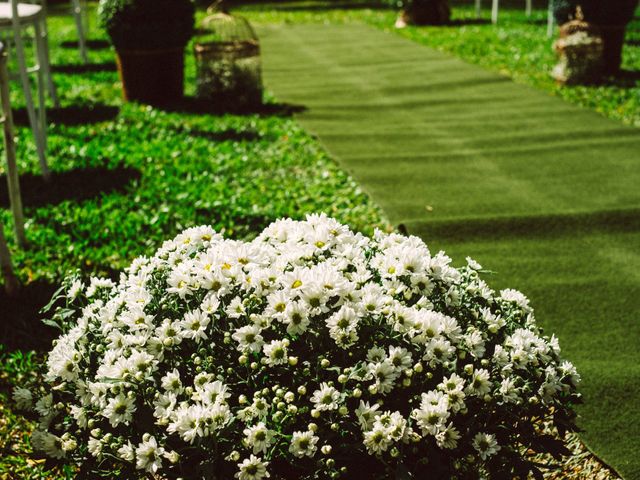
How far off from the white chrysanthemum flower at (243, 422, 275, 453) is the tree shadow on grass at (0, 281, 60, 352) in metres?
1.76

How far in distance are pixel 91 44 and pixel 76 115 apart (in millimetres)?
4900

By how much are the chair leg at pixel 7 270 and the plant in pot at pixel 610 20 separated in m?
6.94

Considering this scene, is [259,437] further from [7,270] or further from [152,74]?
[152,74]

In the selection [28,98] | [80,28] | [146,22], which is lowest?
[28,98]

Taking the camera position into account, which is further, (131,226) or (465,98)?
(465,98)

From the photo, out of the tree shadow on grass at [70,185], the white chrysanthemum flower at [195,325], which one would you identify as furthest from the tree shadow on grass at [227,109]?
the white chrysanthemum flower at [195,325]

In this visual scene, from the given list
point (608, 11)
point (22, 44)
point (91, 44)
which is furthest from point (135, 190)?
point (91, 44)

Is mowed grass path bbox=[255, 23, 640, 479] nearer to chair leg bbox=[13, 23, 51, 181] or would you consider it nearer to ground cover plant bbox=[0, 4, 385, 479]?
ground cover plant bbox=[0, 4, 385, 479]

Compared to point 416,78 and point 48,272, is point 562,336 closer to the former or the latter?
point 48,272

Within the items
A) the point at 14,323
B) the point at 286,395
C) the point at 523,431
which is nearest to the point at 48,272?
the point at 14,323

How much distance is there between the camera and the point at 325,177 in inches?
216

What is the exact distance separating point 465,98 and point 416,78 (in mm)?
1096

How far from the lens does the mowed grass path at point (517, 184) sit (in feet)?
11.0

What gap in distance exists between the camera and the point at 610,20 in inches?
326
